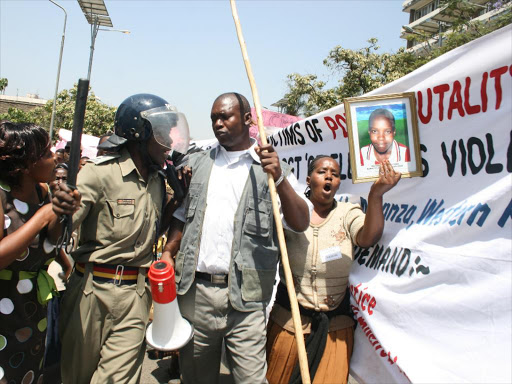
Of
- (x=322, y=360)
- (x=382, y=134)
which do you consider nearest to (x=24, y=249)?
(x=322, y=360)

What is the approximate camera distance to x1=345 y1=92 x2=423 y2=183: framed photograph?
268cm

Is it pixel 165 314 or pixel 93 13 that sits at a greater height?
pixel 93 13

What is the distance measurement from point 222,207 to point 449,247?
1.30 meters

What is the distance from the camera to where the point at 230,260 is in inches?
104

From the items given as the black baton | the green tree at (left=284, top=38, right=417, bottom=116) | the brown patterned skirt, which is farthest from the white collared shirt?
the green tree at (left=284, top=38, right=417, bottom=116)

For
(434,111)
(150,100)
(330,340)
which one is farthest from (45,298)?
(434,111)

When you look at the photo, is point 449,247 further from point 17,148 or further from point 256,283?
point 17,148

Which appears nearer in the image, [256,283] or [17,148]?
→ [17,148]

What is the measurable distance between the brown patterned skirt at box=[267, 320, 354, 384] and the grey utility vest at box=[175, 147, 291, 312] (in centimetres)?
33

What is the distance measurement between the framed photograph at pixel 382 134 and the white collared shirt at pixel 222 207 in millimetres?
459

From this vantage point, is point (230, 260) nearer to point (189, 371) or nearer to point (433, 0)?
point (189, 371)

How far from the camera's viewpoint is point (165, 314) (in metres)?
2.45

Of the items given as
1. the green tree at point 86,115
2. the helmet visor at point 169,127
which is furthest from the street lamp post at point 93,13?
the green tree at point 86,115

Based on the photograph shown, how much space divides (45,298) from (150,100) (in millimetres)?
1297
